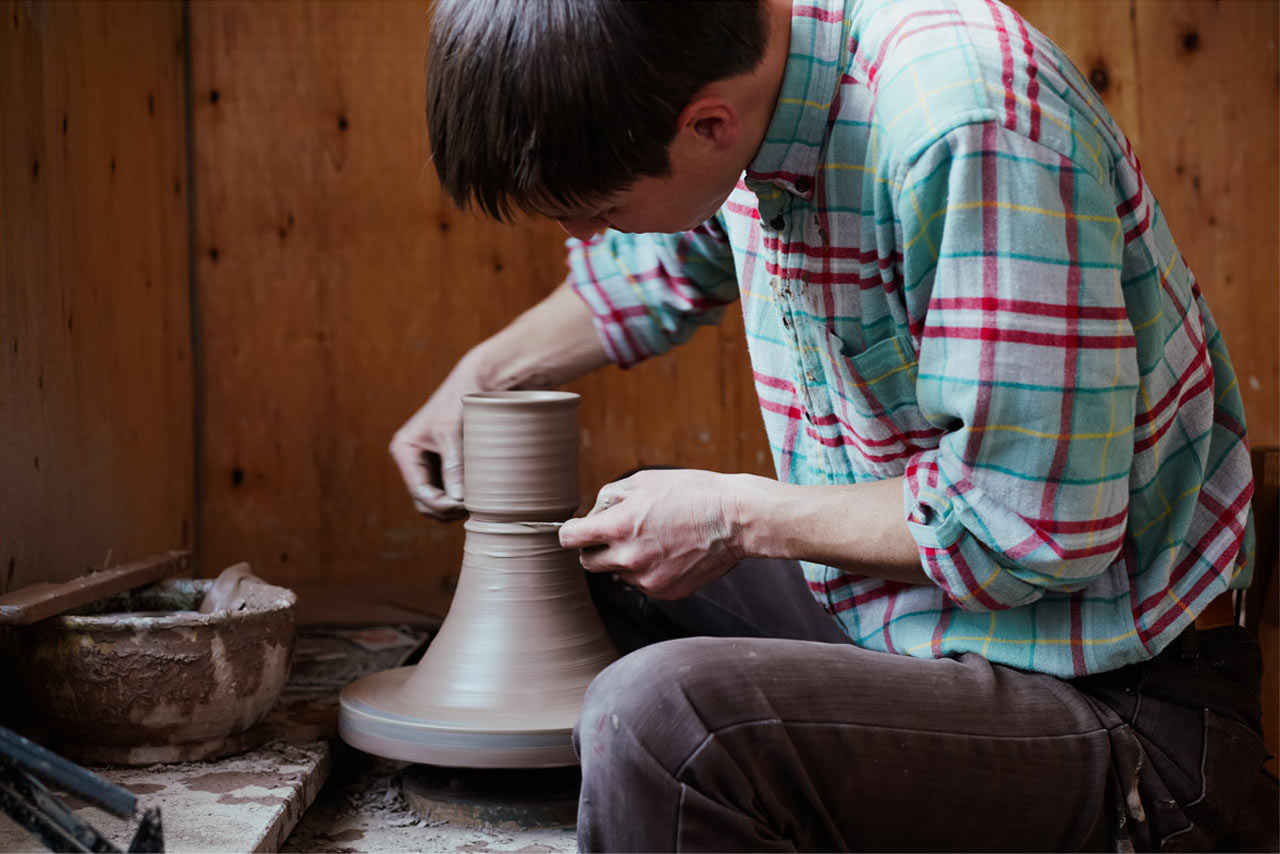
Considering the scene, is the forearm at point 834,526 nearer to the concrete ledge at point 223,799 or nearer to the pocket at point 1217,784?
the pocket at point 1217,784

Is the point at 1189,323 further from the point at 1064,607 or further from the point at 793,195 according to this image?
the point at 793,195

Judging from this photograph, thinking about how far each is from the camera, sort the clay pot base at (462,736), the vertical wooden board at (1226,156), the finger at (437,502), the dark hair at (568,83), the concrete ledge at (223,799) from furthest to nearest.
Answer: the vertical wooden board at (1226,156) < the finger at (437,502) < the clay pot base at (462,736) < the concrete ledge at (223,799) < the dark hair at (568,83)

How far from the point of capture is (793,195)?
1304 mm

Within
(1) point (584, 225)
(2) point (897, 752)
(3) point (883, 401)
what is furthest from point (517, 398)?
(2) point (897, 752)

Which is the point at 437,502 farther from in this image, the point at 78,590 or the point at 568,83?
the point at 568,83

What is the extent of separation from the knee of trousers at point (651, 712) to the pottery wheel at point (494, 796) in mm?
422

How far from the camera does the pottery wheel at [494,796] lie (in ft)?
5.09

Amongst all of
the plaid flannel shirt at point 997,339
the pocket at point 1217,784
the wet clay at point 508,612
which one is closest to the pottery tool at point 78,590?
the wet clay at point 508,612

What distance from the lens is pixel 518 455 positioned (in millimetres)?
1596

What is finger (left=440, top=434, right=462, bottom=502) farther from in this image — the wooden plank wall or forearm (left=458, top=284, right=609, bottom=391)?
the wooden plank wall

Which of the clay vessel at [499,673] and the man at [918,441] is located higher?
the man at [918,441]

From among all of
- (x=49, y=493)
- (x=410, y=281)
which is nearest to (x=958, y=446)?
(x=49, y=493)

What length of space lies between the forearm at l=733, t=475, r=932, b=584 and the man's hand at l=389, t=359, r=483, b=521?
0.58m

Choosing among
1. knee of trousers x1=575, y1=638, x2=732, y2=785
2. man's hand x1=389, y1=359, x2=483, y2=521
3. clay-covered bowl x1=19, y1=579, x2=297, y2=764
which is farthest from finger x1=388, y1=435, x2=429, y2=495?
knee of trousers x1=575, y1=638, x2=732, y2=785
